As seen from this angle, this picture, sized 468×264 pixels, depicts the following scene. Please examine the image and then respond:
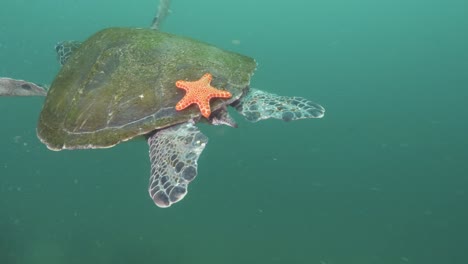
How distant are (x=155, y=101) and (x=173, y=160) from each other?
844mm

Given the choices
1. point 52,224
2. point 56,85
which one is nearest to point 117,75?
point 56,85

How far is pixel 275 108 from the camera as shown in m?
4.46

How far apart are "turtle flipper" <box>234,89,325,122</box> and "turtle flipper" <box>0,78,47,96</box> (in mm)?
3286

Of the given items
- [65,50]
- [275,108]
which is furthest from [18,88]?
[275,108]

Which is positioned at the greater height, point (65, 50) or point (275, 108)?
point (275, 108)

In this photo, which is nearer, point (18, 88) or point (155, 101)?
point (155, 101)

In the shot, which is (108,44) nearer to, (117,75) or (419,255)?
(117,75)

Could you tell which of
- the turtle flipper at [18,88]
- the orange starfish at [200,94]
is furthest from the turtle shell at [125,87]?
the turtle flipper at [18,88]

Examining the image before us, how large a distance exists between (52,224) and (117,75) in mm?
5825

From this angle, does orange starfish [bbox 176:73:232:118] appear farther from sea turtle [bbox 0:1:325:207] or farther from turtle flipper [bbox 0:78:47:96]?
turtle flipper [bbox 0:78:47:96]

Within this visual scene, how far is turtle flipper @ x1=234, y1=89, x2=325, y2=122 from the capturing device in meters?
4.31

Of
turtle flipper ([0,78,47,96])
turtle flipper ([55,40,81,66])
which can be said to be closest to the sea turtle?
turtle flipper ([0,78,47,96])

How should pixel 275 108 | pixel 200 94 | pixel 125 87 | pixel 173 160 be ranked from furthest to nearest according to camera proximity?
pixel 275 108, pixel 125 87, pixel 200 94, pixel 173 160

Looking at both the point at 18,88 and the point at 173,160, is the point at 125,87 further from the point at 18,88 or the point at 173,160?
the point at 18,88
